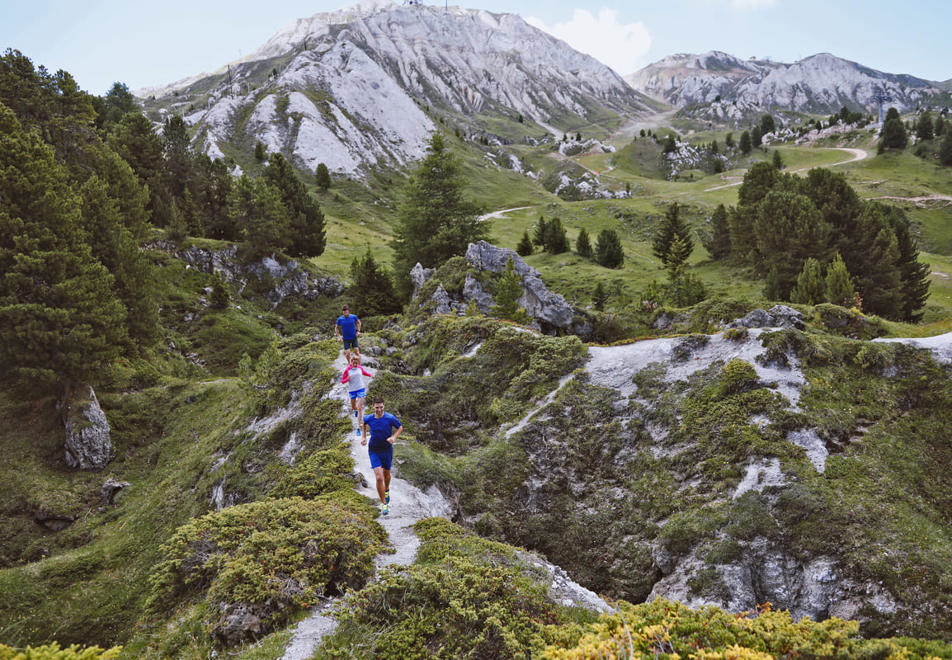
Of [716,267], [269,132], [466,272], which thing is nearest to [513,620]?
[466,272]

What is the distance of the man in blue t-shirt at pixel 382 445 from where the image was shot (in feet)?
37.8

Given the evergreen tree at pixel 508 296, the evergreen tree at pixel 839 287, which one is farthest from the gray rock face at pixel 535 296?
the evergreen tree at pixel 839 287

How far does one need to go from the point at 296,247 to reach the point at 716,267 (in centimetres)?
5789

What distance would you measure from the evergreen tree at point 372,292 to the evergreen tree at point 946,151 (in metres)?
136

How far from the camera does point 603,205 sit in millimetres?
99688

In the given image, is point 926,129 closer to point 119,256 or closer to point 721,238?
point 721,238

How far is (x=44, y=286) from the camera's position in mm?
25016

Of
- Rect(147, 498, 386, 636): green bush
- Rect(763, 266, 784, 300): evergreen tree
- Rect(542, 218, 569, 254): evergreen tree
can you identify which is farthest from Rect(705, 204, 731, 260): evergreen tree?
Rect(147, 498, 386, 636): green bush

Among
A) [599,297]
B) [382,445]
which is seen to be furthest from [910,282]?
[382,445]

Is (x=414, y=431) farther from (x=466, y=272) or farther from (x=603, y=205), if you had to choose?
(x=603, y=205)

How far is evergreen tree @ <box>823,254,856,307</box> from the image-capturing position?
32219mm

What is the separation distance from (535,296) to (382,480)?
85.1 feet

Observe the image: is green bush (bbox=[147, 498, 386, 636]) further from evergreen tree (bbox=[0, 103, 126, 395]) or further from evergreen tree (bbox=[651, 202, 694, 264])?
evergreen tree (bbox=[651, 202, 694, 264])

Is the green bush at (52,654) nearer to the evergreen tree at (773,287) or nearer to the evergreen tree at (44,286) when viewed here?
the evergreen tree at (44,286)
